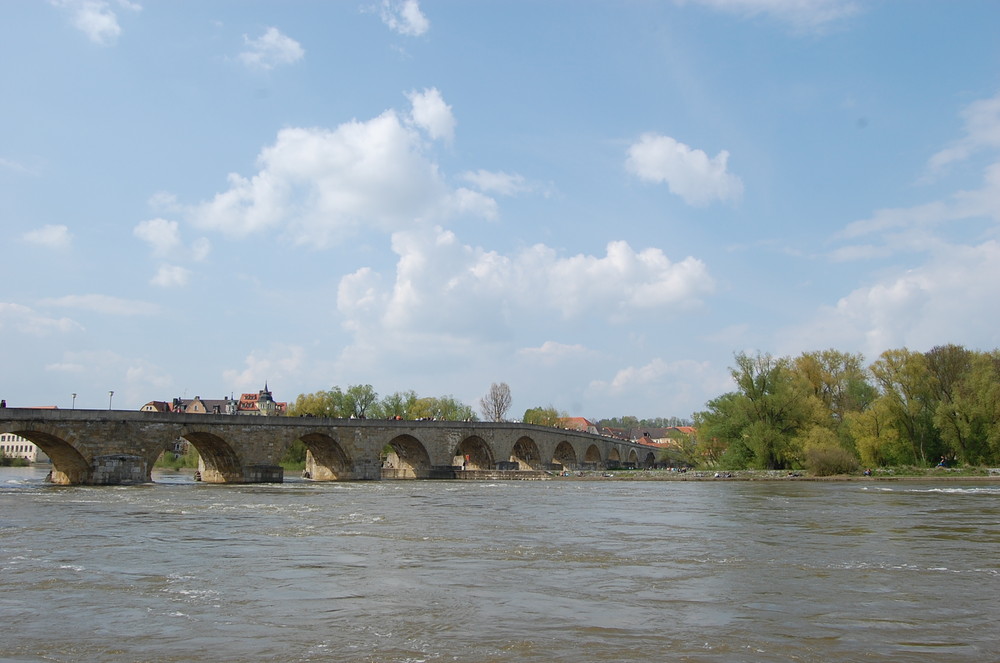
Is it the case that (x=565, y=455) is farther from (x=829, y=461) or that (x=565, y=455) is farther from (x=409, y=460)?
(x=829, y=461)

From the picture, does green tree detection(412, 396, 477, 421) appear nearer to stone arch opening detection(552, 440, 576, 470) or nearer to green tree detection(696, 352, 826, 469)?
stone arch opening detection(552, 440, 576, 470)

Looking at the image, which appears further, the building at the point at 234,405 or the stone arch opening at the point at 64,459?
the building at the point at 234,405

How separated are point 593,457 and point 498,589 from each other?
91.0 meters

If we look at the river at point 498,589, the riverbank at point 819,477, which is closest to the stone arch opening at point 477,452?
the riverbank at point 819,477

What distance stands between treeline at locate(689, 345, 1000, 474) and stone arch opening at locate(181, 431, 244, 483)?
32.7 meters

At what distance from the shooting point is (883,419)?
49.4 m

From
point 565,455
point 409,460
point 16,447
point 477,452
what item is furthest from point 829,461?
point 16,447

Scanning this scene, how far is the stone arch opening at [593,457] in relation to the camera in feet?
306

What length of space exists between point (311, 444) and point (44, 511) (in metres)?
29.7

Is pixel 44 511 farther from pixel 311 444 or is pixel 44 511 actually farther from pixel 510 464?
pixel 510 464

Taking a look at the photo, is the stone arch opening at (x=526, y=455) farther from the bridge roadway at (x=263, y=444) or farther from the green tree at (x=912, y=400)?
the green tree at (x=912, y=400)

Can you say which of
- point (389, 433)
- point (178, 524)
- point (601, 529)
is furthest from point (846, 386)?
point (178, 524)

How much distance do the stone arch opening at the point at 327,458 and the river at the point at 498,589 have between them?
2992 centimetres

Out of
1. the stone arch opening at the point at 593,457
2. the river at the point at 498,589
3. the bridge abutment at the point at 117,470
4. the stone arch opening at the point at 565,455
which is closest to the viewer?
the river at the point at 498,589
